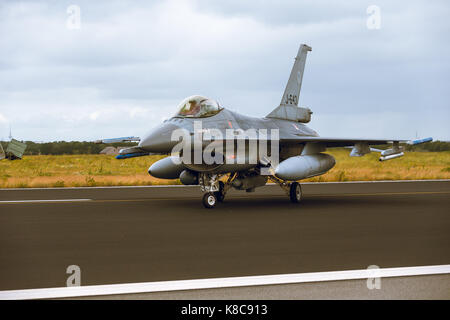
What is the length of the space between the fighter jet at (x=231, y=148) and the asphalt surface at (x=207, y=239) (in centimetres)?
99

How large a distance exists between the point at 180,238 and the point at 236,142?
6.99 m

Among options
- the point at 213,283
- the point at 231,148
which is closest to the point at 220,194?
the point at 231,148

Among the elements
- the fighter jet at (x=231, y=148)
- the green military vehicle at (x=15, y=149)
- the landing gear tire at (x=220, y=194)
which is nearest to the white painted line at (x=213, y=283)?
the fighter jet at (x=231, y=148)

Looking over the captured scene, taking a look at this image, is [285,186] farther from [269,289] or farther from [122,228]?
[269,289]

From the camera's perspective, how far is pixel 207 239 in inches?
436

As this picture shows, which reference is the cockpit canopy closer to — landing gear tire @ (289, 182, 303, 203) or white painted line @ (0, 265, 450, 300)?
landing gear tire @ (289, 182, 303, 203)

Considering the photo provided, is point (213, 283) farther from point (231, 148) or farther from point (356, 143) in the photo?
point (356, 143)

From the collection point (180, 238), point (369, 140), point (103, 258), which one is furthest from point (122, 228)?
point (369, 140)

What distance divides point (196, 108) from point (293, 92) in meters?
7.05

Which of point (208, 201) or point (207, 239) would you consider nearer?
point (207, 239)

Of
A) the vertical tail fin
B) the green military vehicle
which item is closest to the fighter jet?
the vertical tail fin

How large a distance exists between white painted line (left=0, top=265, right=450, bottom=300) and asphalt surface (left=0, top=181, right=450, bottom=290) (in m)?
0.42
